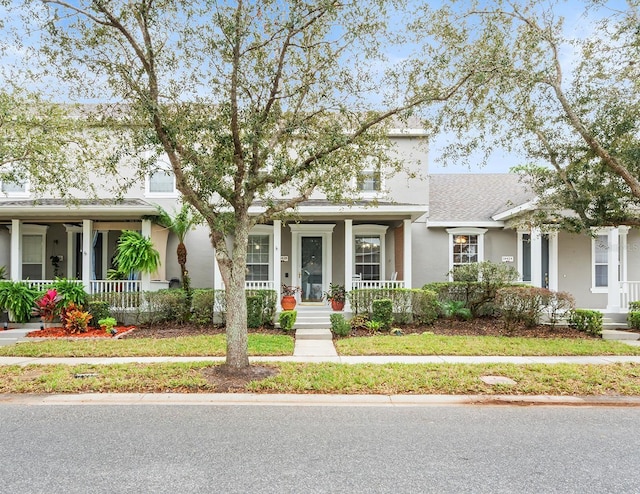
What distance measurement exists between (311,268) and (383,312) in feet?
12.4

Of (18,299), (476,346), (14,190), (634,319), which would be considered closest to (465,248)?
(634,319)

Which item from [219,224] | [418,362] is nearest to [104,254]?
[219,224]

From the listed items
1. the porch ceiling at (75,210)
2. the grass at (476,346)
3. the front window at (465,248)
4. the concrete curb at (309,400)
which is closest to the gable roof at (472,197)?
the front window at (465,248)

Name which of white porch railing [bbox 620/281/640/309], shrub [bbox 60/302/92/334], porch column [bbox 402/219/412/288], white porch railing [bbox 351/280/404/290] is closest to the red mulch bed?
shrub [bbox 60/302/92/334]

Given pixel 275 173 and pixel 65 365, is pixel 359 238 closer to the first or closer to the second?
pixel 275 173

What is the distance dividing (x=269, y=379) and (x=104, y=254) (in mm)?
11204

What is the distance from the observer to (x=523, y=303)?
1180cm

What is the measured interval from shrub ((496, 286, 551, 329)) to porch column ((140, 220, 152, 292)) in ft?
34.2

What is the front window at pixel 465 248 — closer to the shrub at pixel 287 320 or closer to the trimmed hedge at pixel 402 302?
the trimmed hedge at pixel 402 302

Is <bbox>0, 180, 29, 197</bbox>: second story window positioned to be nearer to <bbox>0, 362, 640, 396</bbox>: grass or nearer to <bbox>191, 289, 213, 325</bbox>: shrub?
<bbox>191, 289, 213, 325</bbox>: shrub

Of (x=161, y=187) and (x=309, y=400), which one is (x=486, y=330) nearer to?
(x=309, y=400)

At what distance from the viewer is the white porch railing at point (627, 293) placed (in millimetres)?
13344

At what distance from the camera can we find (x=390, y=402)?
20.4 feet

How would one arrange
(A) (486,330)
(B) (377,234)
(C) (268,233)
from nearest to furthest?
(A) (486,330) → (C) (268,233) → (B) (377,234)
